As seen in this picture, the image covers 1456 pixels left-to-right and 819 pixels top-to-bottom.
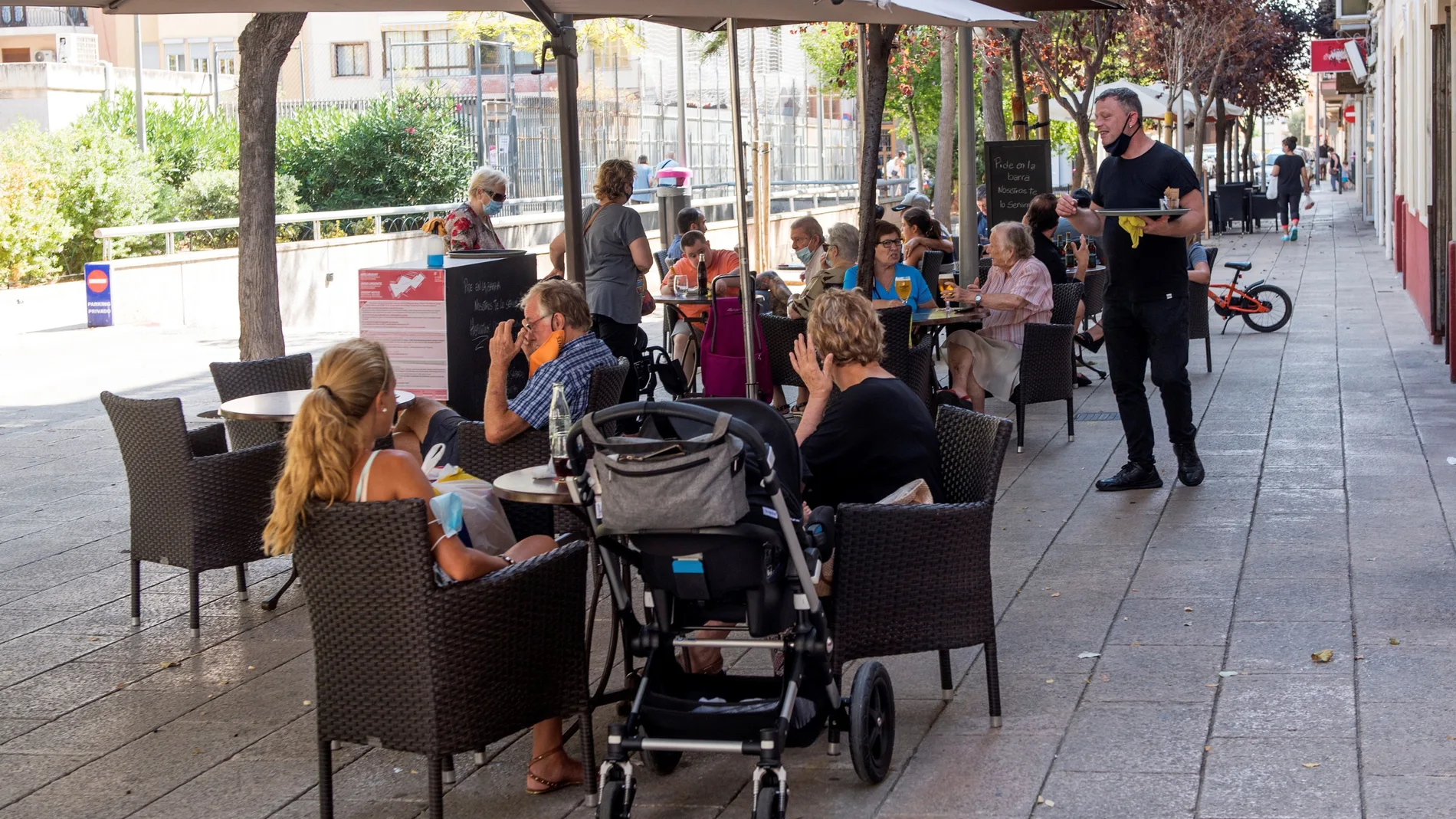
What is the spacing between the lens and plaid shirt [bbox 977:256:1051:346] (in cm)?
941

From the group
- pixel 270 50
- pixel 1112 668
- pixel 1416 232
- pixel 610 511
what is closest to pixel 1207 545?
pixel 1112 668

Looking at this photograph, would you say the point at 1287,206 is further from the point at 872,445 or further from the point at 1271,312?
the point at 872,445

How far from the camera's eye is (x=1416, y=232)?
16.5m

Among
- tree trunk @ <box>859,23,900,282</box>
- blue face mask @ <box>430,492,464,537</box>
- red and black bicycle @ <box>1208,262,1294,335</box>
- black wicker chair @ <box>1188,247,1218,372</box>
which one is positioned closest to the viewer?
blue face mask @ <box>430,492,464,537</box>

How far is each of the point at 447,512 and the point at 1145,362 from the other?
16.0ft

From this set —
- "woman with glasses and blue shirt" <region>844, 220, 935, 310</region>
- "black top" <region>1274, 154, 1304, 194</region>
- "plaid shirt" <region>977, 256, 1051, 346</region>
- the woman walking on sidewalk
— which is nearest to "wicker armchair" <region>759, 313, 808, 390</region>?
"woman with glasses and blue shirt" <region>844, 220, 935, 310</region>

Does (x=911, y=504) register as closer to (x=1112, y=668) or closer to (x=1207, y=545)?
(x=1112, y=668)

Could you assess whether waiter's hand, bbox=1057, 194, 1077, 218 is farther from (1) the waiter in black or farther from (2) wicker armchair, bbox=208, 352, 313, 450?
(2) wicker armchair, bbox=208, 352, 313, 450

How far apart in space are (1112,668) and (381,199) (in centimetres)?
2308

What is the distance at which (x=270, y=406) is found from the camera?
21.1 feet

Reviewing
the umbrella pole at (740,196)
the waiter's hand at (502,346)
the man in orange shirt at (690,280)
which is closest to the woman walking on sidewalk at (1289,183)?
the man in orange shirt at (690,280)

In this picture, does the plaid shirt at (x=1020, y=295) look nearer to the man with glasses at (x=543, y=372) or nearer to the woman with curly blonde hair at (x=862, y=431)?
the man with glasses at (x=543, y=372)

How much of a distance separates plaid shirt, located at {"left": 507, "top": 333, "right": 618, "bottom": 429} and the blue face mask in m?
1.79

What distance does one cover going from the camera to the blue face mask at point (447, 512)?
4.06 metres
